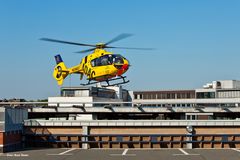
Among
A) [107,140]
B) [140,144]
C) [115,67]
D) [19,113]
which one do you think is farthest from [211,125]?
[19,113]

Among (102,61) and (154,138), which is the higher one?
(102,61)

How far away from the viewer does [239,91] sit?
12769 centimetres

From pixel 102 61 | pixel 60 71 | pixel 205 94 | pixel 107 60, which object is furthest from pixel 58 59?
pixel 205 94

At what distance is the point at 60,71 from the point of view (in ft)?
180

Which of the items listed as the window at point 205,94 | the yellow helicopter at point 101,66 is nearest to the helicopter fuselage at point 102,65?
the yellow helicopter at point 101,66

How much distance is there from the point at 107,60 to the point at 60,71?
1013 centimetres

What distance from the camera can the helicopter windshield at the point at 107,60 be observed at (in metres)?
46.3

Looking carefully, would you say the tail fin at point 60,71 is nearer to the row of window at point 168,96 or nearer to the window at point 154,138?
the window at point 154,138

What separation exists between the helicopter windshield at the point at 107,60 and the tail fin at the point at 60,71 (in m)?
7.18

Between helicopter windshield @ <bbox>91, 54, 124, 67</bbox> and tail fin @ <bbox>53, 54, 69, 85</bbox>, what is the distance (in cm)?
718

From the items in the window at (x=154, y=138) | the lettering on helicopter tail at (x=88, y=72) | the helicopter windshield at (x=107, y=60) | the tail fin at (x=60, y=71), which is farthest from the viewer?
the tail fin at (x=60, y=71)

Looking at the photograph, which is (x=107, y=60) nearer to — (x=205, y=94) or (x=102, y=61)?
(x=102, y=61)

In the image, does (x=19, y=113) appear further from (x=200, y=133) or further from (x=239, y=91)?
(x=239, y=91)

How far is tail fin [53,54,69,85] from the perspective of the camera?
54594 mm
